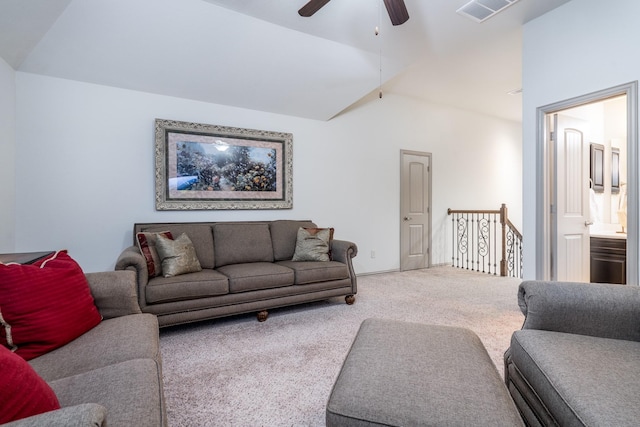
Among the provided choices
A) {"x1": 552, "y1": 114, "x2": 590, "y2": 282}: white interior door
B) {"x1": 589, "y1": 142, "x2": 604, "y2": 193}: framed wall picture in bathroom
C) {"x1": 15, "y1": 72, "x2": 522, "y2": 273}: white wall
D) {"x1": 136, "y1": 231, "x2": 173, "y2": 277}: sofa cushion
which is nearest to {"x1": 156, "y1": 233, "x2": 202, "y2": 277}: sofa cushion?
{"x1": 136, "y1": 231, "x2": 173, "y2": 277}: sofa cushion

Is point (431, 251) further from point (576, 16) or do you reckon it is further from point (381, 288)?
point (576, 16)

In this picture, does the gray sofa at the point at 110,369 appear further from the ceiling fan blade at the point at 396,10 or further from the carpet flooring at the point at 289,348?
the ceiling fan blade at the point at 396,10

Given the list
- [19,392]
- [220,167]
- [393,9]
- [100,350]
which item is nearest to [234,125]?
[220,167]

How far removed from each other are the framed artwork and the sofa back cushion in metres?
0.38

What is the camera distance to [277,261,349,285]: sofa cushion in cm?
318

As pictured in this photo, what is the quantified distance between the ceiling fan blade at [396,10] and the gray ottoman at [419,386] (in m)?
2.06

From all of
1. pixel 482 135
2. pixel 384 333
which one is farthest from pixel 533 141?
pixel 482 135

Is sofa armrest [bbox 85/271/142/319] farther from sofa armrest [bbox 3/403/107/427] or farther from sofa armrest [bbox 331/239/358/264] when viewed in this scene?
sofa armrest [bbox 331/239/358/264]

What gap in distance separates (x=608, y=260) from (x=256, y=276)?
3.69 meters

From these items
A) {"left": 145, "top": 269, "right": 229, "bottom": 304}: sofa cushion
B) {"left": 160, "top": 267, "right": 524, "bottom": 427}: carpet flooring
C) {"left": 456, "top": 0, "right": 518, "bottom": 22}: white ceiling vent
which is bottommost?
{"left": 160, "top": 267, "right": 524, "bottom": 427}: carpet flooring

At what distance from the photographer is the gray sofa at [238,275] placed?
102 inches

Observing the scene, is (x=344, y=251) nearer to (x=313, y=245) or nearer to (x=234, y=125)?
(x=313, y=245)

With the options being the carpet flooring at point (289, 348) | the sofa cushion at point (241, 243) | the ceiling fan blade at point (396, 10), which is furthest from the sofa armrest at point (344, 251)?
the ceiling fan blade at point (396, 10)

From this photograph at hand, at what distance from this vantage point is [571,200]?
3174 millimetres
